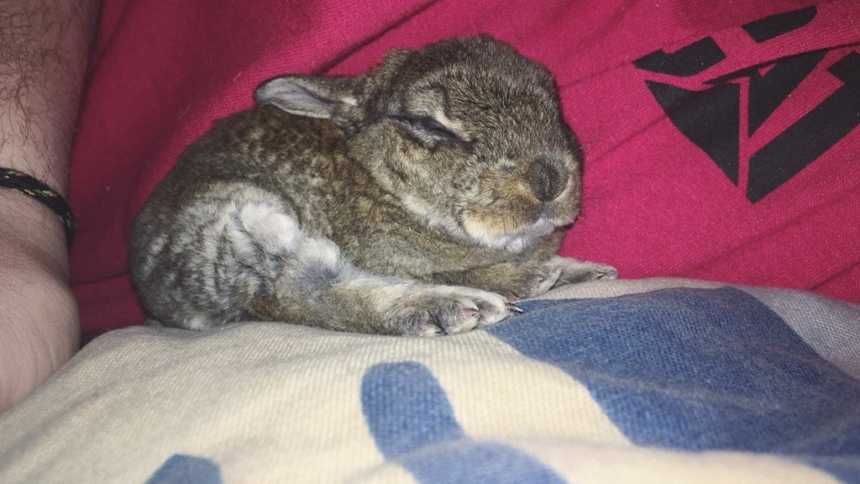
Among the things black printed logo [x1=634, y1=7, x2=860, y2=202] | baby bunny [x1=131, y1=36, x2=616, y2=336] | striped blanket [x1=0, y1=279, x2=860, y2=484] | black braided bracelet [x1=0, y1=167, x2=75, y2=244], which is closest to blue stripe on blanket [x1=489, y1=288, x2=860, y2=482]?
striped blanket [x1=0, y1=279, x2=860, y2=484]

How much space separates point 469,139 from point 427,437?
3.61ft

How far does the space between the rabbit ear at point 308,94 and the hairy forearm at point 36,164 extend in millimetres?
922

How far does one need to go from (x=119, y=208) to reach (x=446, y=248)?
1584mm

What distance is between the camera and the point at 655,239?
2096 millimetres

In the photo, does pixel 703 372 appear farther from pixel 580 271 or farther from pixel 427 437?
pixel 580 271

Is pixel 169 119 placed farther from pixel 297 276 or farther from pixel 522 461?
pixel 522 461

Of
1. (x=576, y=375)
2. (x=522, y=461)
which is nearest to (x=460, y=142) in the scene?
(x=576, y=375)

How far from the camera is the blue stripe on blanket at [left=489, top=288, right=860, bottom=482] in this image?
1.11 metres

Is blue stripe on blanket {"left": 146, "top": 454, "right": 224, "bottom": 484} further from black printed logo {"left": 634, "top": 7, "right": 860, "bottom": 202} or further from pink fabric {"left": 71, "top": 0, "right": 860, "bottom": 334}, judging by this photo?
black printed logo {"left": 634, "top": 7, "right": 860, "bottom": 202}

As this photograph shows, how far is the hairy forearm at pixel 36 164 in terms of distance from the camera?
181 centimetres

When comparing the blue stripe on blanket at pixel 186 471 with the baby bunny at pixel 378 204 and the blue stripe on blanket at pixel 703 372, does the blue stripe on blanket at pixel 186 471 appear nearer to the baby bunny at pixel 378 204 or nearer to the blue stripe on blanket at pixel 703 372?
the blue stripe on blanket at pixel 703 372

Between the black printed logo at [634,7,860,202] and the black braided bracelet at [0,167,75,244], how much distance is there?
2.22m

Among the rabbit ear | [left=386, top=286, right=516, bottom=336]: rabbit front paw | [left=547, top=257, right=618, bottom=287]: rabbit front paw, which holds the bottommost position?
[left=547, top=257, right=618, bottom=287]: rabbit front paw

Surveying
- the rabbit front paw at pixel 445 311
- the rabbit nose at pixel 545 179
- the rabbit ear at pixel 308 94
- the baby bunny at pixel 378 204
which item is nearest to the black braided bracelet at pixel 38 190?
the baby bunny at pixel 378 204
